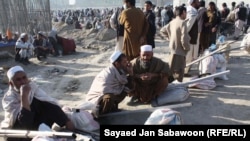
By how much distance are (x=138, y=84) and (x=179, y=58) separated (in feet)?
3.51

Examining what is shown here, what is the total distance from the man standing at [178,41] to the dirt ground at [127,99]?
17.8 inches

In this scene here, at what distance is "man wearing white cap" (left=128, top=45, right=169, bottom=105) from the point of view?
4.89 meters

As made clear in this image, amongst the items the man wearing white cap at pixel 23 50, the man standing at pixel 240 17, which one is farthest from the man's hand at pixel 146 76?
the man standing at pixel 240 17

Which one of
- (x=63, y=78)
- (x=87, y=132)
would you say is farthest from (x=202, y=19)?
(x=87, y=132)

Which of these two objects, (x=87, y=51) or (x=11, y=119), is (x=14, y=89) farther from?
(x=87, y=51)

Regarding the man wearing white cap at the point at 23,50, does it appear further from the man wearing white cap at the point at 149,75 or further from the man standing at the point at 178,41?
the man wearing white cap at the point at 149,75

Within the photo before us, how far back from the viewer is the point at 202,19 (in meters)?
7.29

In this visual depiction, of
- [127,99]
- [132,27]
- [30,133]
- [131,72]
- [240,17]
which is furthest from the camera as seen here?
[240,17]

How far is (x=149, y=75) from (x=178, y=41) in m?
1.03

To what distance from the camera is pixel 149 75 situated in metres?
4.86

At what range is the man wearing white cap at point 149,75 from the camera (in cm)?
489

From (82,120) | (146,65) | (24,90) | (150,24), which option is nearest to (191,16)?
(150,24)

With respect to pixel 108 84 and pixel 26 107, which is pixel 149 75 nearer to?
pixel 108 84

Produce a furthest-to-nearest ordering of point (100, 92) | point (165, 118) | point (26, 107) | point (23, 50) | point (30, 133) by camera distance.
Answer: point (23, 50), point (100, 92), point (26, 107), point (30, 133), point (165, 118)
